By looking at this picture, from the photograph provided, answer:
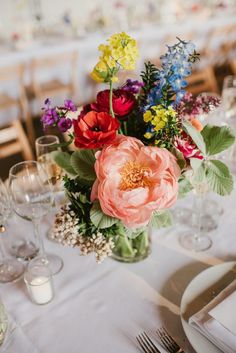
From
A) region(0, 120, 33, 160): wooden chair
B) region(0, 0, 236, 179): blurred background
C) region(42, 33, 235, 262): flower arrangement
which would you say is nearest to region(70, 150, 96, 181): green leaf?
region(42, 33, 235, 262): flower arrangement

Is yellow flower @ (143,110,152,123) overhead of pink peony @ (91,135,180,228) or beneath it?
overhead

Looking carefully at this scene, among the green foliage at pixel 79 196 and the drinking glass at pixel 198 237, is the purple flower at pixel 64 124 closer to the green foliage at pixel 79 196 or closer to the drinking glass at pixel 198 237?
the green foliage at pixel 79 196

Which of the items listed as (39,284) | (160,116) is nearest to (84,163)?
(160,116)

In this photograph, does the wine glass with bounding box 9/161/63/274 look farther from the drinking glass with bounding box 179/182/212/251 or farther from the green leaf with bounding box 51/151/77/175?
the drinking glass with bounding box 179/182/212/251

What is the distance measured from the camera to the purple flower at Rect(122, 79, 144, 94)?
0.80m

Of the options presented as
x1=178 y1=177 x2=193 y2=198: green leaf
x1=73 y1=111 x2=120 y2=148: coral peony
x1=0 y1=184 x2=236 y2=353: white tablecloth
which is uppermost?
x1=73 y1=111 x2=120 y2=148: coral peony

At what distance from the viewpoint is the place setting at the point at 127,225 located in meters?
0.69

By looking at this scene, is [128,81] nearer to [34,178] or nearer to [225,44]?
[34,178]

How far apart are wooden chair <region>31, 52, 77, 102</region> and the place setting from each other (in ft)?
7.02

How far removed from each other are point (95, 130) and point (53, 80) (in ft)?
10.1

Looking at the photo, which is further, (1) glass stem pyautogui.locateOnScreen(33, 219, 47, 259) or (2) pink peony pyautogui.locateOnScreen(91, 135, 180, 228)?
(1) glass stem pyautogui.locateOnScreen(33, 219, 47, 259)

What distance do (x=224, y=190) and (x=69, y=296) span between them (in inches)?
17.7

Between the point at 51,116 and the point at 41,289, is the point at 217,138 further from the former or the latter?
the point at 41,289

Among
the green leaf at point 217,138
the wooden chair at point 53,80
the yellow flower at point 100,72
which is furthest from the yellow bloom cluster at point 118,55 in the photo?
the wooden chair at point 53,80
